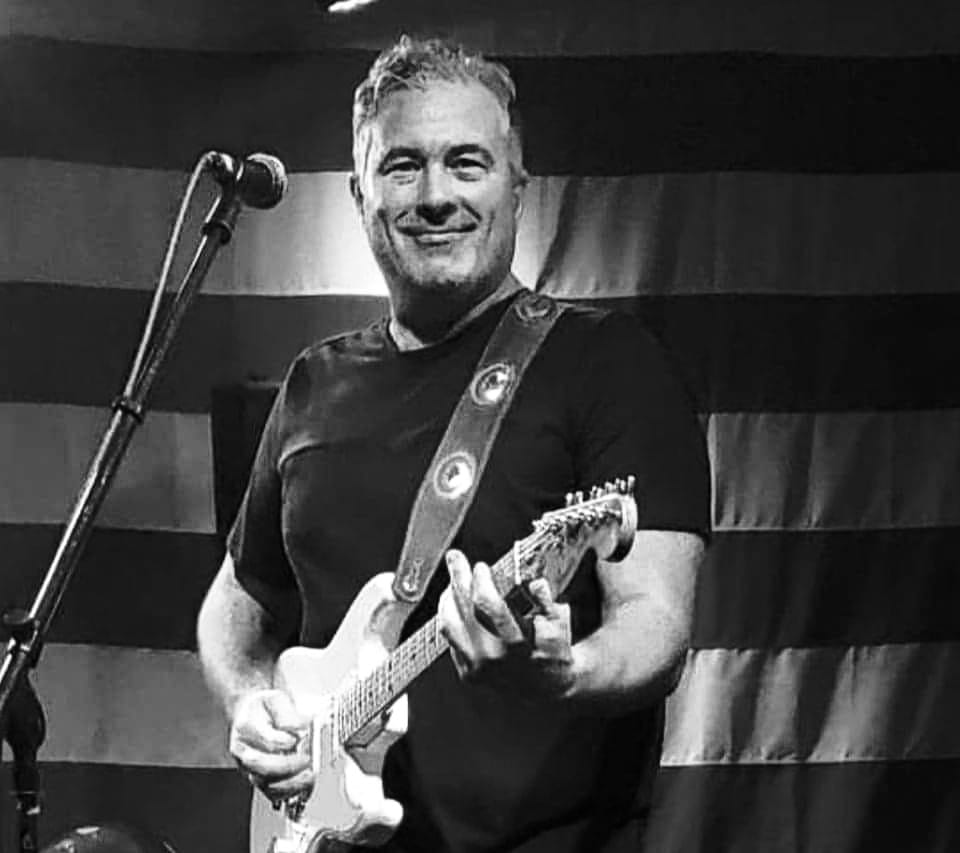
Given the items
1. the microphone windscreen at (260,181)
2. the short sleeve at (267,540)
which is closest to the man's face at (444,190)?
the microphone windscreen at (260,181)

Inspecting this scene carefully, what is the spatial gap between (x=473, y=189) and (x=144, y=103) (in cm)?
115

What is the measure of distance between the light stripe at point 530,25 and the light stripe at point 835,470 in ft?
1.83

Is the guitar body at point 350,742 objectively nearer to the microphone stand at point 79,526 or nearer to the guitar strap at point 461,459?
the guitar strap at point 461,459

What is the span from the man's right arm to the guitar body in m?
0.02

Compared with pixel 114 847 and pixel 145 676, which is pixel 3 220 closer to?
pixel 145 676

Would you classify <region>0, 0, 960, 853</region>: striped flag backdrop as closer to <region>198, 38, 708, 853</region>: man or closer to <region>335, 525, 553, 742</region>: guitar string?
<region>198, 38, 708, 853</region>: man

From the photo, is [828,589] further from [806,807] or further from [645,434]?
[645,434]

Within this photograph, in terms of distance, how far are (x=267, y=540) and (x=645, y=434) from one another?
54cm

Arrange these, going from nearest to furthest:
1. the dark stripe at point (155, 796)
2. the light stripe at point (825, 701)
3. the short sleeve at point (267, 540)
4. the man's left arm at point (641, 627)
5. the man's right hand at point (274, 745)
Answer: the man's left arm at point (641, 627)
the man's right hand at point (274, 745)
the short sleeve at point (267, 540)
the light stripe at point (825, 701)
the dark stripe at point (155, 796)

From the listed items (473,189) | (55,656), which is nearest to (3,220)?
(55,656)

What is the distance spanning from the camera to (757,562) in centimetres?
287

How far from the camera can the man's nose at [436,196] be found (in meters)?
1.97

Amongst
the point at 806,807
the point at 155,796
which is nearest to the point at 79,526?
the point at 155,796

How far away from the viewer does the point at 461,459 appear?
1.89 meters
